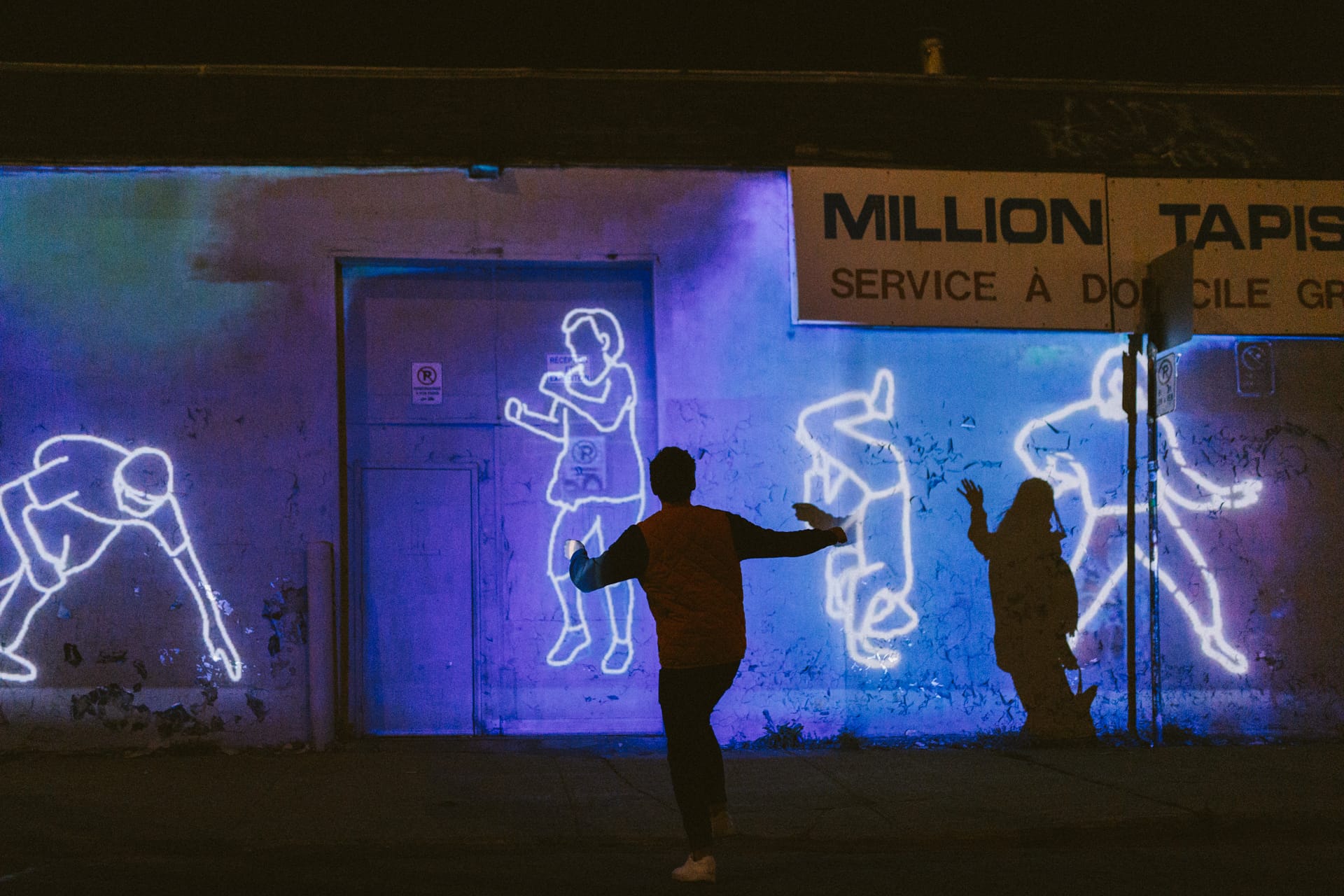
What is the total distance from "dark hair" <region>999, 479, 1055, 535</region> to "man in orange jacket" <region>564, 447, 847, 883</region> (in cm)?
355

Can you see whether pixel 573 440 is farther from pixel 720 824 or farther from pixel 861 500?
pixel 720 824

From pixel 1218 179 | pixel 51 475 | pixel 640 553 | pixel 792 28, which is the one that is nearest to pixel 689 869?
pixel 640 553

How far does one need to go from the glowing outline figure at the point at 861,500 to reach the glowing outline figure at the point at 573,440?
1.24 meters

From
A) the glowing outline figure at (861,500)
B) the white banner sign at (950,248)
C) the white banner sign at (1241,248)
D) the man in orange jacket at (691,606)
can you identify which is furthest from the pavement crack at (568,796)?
the white banner sign at (1241,248)

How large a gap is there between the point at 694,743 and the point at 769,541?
949 millimetres

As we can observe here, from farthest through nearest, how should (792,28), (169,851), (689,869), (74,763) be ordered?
(792,28), (74,763), (169,851), (689,869)

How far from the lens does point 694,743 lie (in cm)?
507

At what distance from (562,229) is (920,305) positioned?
2560 millimetres

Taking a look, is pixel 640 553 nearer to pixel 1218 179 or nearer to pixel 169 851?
pixel 169 851

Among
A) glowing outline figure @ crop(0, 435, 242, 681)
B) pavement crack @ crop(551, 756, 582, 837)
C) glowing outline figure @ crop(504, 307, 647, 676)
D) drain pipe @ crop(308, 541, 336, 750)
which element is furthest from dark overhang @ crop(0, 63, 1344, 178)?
pavement crack @ crop(551, 756, 582, 837)

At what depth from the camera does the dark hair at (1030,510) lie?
8453 millimetres

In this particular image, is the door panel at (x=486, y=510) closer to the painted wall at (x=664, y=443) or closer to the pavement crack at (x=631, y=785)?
the painted wall at (x=664, y=443)

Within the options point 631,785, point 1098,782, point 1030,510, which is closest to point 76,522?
point 631,785

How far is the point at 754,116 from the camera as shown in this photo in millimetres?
8352
